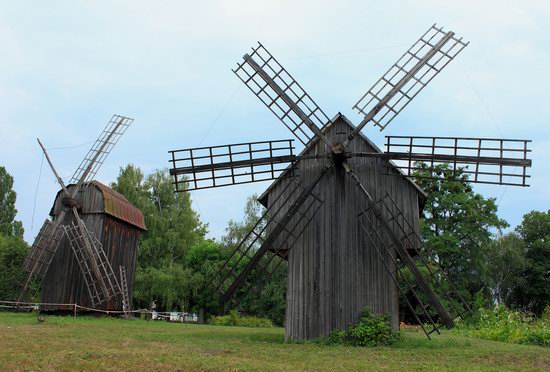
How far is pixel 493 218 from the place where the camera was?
1751 inches

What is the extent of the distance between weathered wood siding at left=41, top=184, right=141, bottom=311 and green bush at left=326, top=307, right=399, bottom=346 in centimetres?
1760

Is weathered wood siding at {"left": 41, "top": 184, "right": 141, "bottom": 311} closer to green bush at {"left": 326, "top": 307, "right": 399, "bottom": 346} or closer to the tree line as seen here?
the tree line

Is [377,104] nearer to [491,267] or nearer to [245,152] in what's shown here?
[245,152]

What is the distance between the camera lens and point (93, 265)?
29625 mm

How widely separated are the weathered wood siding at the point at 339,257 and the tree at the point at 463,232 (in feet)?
85.8

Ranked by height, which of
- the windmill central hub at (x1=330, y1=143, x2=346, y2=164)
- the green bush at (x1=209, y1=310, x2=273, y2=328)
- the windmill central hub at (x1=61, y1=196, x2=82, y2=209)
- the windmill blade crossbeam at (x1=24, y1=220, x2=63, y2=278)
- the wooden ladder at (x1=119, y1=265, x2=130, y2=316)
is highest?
the windmill central hub at (x1=61, y1=196, x2=82, y2=209)

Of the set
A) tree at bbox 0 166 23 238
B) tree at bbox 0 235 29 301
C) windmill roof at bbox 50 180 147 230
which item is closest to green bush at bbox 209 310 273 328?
windmill roof at bbox 50 180 147 230

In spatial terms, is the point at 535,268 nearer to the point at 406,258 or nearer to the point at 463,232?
the point at 463,232

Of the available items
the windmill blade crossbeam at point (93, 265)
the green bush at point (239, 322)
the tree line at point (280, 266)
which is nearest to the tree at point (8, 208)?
the tree line at point (280, 266)

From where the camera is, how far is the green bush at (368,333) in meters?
17.0

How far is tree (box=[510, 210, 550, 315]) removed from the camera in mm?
50031

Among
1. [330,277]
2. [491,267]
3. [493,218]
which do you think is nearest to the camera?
[330,277]

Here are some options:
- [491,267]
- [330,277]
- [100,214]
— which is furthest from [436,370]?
[491,267]

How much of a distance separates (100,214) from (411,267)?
2039 cm
